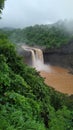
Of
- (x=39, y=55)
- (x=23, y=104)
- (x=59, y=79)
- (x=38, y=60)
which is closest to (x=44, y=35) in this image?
(x=39, y=55)

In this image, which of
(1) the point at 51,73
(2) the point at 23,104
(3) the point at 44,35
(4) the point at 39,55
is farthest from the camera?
(3) the point at 44,35

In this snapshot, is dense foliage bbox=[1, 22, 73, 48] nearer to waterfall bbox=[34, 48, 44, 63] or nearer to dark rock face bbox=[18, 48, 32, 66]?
waterfall bbox=[34, 48, 44, 63]

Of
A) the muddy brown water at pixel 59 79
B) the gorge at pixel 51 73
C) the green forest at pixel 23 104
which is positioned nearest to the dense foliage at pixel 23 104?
the green forest at pixel 23 104

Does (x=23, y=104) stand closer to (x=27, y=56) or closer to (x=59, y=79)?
(x=59, y=79)

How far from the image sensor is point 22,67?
1348cm

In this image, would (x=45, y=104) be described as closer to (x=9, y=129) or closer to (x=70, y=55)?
(x=9, y=129)

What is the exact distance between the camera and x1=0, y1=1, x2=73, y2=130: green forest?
7266 mm

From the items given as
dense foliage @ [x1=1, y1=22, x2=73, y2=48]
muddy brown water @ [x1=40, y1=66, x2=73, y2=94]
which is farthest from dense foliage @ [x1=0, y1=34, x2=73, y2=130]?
dense foliage @ [x1=1, y1=22, x2=73, y2=48]

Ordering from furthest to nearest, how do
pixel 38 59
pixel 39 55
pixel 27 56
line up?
pixel 39 55 < pixel 38 59 < pixel 27 56

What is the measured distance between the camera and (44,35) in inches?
2274

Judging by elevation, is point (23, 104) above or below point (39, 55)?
below

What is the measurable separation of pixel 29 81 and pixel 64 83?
85.3 feet

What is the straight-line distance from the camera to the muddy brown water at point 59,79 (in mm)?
36469

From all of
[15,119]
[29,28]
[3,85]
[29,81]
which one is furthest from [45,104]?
[29,28]
